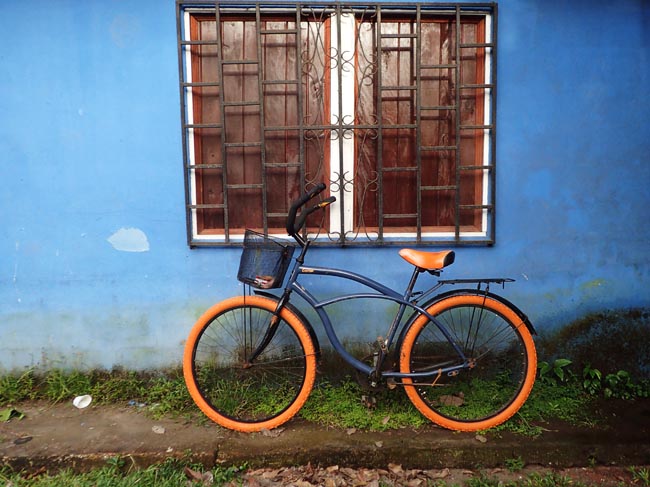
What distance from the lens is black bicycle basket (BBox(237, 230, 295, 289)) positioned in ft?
10.4

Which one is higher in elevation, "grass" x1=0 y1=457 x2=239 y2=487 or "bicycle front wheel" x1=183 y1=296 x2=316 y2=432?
"bicycle front wheel" x1=183 y1=296 x2=316 y2=432

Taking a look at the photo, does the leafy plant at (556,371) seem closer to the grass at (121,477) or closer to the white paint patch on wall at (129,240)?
the grass at (121,477)

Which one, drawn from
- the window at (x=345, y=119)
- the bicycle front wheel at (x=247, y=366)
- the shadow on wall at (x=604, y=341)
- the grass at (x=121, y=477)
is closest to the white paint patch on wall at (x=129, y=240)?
the window at (x=345, y=119)

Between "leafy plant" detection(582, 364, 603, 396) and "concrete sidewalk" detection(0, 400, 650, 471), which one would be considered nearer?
"concrete sidewalk" detection(0, 400, 650, 471)

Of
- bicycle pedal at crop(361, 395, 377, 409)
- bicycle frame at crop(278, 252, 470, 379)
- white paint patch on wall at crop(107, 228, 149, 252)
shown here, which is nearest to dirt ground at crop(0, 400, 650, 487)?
bicycle pedal at crop(361, 395, 377, 409)

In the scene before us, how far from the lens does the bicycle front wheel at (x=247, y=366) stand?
3307 mm

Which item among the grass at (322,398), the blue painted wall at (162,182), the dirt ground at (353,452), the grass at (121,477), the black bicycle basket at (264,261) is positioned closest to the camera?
the grass at (121,477)

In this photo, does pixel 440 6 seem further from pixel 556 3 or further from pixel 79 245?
pixel 79 245

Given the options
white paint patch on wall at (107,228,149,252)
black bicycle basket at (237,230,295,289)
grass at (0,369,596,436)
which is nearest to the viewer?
black bicycle basket at (237,230,295,289)

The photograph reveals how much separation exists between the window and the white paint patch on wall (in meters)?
0.36

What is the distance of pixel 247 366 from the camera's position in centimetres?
337

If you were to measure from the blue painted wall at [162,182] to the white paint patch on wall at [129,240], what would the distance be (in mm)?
15

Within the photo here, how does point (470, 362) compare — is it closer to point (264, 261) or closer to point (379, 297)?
point (379, 297)

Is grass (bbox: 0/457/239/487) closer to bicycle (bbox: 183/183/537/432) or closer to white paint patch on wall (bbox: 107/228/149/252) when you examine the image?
bicycle (bbox: 183/183/537/432)
